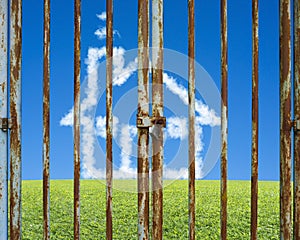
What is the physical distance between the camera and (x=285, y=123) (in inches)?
93.9

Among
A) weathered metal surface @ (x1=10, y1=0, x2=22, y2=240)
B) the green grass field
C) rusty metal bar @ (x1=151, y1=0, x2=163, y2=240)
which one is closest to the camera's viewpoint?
rusty metal bar @ (x1=151, y1=0, x2=163, y2=240)

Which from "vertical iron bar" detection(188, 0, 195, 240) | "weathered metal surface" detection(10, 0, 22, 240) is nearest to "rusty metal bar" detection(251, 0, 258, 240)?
"vertical iron bar" detection(188, 0, 195, 240)

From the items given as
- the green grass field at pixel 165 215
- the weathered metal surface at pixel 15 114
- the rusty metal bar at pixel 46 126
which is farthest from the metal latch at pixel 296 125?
the green grass field at pixel 165 215

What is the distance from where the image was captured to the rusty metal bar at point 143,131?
234cm

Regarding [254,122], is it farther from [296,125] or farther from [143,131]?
[143,131]

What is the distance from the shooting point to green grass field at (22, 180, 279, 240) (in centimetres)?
388

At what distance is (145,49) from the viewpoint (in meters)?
2.36

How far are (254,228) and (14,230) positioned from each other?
48.3 inches

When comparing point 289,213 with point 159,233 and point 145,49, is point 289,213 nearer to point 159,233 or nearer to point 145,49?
point 159,233

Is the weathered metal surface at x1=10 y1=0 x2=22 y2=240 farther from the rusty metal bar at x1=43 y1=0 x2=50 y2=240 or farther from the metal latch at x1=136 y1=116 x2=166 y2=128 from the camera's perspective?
the metal latch at x1=136 y1=116 x2=166 y2=128

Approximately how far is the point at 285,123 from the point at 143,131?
2.35 feet

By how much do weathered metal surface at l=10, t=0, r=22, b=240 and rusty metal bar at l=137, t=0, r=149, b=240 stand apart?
0.64m

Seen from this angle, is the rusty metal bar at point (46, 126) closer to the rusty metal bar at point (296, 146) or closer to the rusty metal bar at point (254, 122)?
the rusty metal bar at point (254, 122)

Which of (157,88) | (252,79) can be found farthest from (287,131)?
(157,88)
